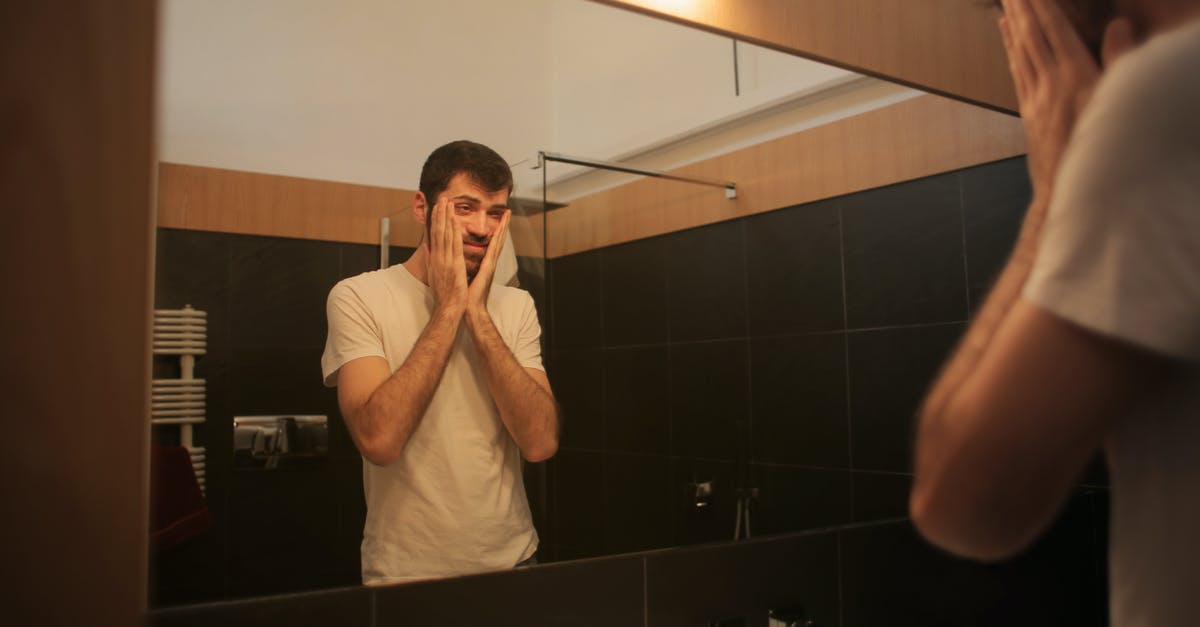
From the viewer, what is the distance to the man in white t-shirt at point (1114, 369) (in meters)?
0.43

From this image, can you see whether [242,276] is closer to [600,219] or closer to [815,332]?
→ [600,219]

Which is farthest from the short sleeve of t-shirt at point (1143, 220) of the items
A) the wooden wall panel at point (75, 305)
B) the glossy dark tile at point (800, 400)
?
the glossy dark tile at point (800, 400)

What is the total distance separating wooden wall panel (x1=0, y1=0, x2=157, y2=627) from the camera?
0.48 metres

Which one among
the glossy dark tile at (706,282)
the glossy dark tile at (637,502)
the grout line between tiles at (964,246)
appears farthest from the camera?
the glossy dark tile at (706,282)

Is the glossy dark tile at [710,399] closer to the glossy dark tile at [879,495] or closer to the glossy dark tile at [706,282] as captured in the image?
the glossy dark tile at [706,282]

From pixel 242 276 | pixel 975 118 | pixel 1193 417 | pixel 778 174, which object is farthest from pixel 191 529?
pixel 975 118

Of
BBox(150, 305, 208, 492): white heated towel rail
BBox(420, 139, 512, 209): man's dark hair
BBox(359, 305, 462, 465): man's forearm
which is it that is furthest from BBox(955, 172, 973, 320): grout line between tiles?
BBox(150, 305, 208, 492): white heated towel rail

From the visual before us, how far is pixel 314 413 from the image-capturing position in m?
1.07

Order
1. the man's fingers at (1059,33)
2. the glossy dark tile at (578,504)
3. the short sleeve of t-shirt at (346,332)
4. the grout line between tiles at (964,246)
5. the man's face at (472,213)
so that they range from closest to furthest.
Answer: the man's fingers at (1059,33)
the short sleeve of t-shirt at (346,332)
the man's face at (472,213)
the glossy dark tile at (578,504)
the grout line between tiles at (964,246)

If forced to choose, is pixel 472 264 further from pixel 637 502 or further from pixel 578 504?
pixel 637 502

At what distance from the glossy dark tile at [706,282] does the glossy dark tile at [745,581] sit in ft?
1.54

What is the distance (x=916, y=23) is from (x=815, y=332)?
25.4 inches

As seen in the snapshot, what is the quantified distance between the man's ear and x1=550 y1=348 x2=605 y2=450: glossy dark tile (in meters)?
0.33

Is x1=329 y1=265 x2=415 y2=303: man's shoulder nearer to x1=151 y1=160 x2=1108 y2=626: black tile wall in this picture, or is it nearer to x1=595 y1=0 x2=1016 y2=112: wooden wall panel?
x1=151 y1=160 x2=1108 y2=626: black tile wall
